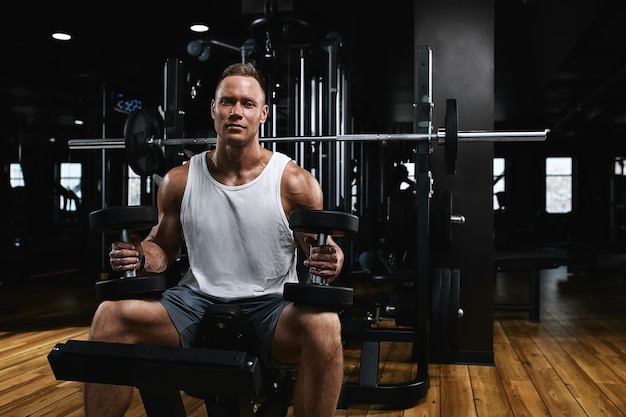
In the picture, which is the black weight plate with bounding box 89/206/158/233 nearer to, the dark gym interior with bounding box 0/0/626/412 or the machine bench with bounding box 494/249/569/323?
the dark gym interior with bounding box 0/0/626/412

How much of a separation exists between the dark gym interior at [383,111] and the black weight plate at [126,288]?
71cm

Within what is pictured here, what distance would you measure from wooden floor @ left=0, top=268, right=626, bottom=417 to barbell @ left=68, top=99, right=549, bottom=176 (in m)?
0.95

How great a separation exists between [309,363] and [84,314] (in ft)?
11.1

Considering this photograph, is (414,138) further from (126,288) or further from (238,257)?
(126,288)

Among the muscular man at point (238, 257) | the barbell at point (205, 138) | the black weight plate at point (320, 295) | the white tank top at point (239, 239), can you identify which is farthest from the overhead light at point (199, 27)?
the black weight plate at point (320, 295)

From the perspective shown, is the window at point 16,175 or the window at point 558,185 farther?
the window at point 558,185

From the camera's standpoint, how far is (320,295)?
1.41m

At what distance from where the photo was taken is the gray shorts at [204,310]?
5.02ft

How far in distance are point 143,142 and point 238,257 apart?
919 millimetres

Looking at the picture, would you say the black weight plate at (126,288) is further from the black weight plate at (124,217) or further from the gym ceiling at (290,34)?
the gym ceiling at (290,34)

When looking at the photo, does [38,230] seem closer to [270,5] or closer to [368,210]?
[368,210]

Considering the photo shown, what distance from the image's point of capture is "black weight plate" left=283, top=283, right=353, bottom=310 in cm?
141

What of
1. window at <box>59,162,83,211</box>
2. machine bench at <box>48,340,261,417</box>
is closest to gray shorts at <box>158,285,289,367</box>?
machine bench at <box>48,340,261,417</box>

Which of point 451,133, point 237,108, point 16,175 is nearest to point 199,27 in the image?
point 451,133
